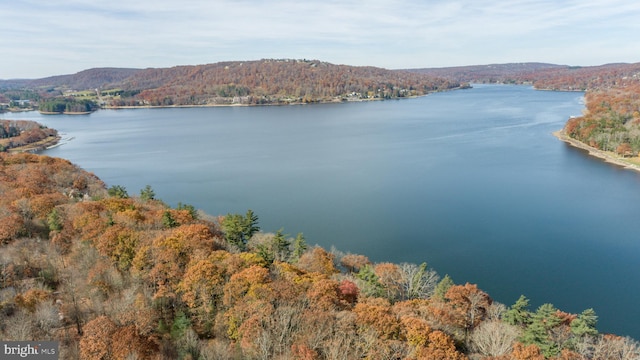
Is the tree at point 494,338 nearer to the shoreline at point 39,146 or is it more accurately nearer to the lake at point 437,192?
the lake at point 437,192

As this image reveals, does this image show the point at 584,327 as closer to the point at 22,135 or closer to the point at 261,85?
the point at 22,135

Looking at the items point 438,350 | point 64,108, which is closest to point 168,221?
point 438,350

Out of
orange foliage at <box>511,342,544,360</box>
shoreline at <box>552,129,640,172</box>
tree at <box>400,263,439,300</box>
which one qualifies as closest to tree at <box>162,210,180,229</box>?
tree at <box>400,263,439,300</box>

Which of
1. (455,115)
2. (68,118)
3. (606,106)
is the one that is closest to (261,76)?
(68,118)

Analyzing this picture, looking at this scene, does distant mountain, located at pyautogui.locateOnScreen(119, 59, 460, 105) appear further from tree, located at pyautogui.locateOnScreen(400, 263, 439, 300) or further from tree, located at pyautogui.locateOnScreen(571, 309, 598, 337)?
tree, located at pyautogui.locateOnScreen(571, 309, 598, 337)

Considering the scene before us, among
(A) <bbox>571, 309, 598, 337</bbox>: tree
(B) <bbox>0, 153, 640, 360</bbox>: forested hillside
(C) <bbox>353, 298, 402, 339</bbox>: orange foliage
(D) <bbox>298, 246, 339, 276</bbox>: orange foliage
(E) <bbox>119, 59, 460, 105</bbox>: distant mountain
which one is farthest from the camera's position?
(E) <bbox>119, 59, 460, 105</bbox>: distant mountain

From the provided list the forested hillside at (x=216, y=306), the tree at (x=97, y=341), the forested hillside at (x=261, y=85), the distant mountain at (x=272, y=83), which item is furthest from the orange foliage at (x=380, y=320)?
the distant mountain at (x=272, y=83)
